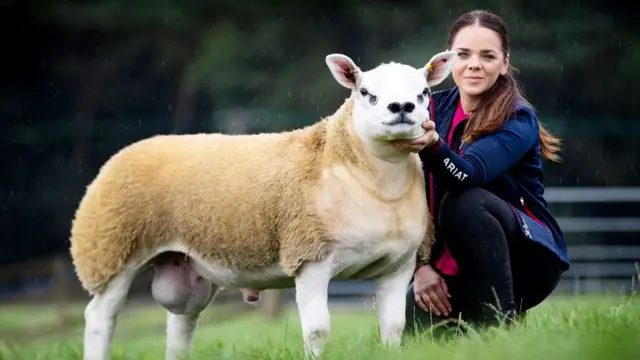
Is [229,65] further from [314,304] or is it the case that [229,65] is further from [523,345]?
[523,345]

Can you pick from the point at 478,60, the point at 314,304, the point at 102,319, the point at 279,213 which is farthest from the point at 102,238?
the point at 478,60

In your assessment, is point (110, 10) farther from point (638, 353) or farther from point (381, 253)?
point (638, 353)

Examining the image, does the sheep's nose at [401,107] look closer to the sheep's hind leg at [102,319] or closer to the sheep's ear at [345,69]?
the sheep's ear at [345,69]

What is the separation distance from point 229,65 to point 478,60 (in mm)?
10808

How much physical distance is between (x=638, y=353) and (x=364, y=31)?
12.5m

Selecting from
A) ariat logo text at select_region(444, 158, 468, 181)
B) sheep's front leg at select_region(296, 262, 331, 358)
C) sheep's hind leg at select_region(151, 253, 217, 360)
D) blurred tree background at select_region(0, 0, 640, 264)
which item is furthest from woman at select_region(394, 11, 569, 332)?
blurred tree background at select_region(0, 0, 640, 264)

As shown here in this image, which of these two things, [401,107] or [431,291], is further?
[431,291]

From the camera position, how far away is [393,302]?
14.3ft

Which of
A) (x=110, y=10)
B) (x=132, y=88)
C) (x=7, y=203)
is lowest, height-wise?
(x=7, y=203)

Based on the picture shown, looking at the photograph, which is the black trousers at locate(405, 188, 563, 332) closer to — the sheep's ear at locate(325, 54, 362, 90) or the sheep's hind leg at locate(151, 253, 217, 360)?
the sheep's ear at locate(325, 54, 362, 90)

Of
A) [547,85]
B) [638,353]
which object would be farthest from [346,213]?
[547,85]

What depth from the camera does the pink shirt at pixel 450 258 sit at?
4.66 m

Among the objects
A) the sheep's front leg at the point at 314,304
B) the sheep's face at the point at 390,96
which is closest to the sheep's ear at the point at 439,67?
the sheep's face at the point at 390,96

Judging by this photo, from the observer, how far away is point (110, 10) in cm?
1584
